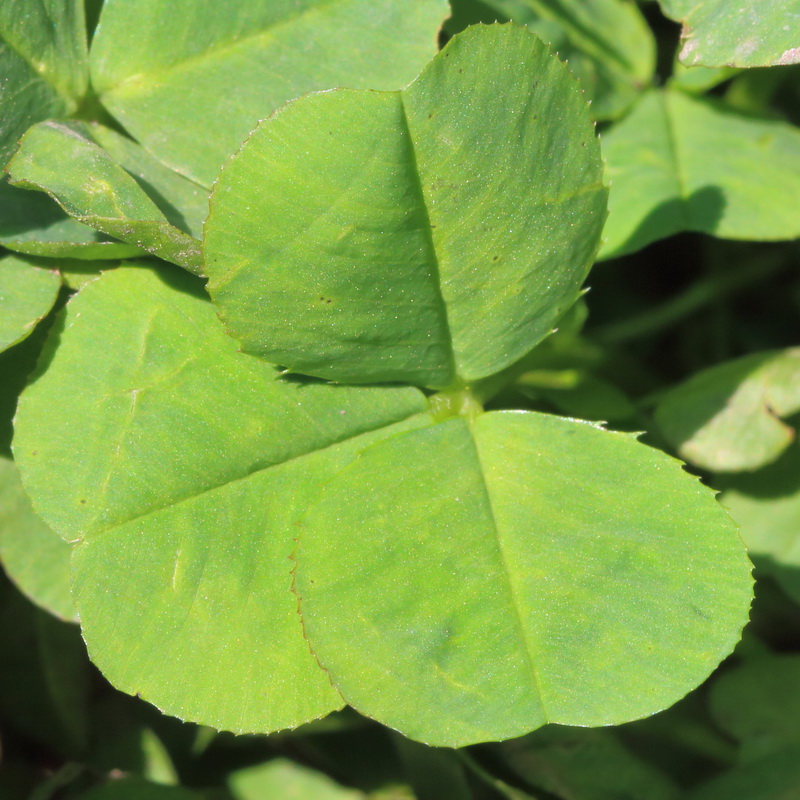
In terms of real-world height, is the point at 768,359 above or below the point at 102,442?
below

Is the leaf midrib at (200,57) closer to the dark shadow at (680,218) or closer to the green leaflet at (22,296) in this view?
the green leaflet at (22,296)

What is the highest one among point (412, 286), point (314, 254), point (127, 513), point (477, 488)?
point (314, 254)

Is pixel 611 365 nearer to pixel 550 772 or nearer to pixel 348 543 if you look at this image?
pixel 550 772

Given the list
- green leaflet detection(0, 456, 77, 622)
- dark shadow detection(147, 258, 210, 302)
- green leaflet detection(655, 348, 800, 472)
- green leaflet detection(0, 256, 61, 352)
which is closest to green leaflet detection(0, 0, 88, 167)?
green leaflet detection(0, 256, 61, 352)

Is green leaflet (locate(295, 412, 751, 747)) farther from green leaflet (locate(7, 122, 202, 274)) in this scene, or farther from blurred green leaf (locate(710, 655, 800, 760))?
blurred green leaf (locate(710, 655, 800, 760))

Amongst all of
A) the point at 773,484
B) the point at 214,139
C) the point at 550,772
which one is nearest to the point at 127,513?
the point at 214,139

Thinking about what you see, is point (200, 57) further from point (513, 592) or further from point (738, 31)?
point (513, 592)

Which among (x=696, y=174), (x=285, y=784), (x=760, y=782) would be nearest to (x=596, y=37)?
(x=696, y=174)

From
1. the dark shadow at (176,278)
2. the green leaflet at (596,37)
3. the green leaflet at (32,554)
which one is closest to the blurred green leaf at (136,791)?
the green leaflet at (32,554)

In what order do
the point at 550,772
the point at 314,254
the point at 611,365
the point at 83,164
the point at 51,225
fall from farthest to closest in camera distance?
the point at 611,365 → the point at 550,772 → the point at 51,225 → the point at 83,164 → the point at 314,254
